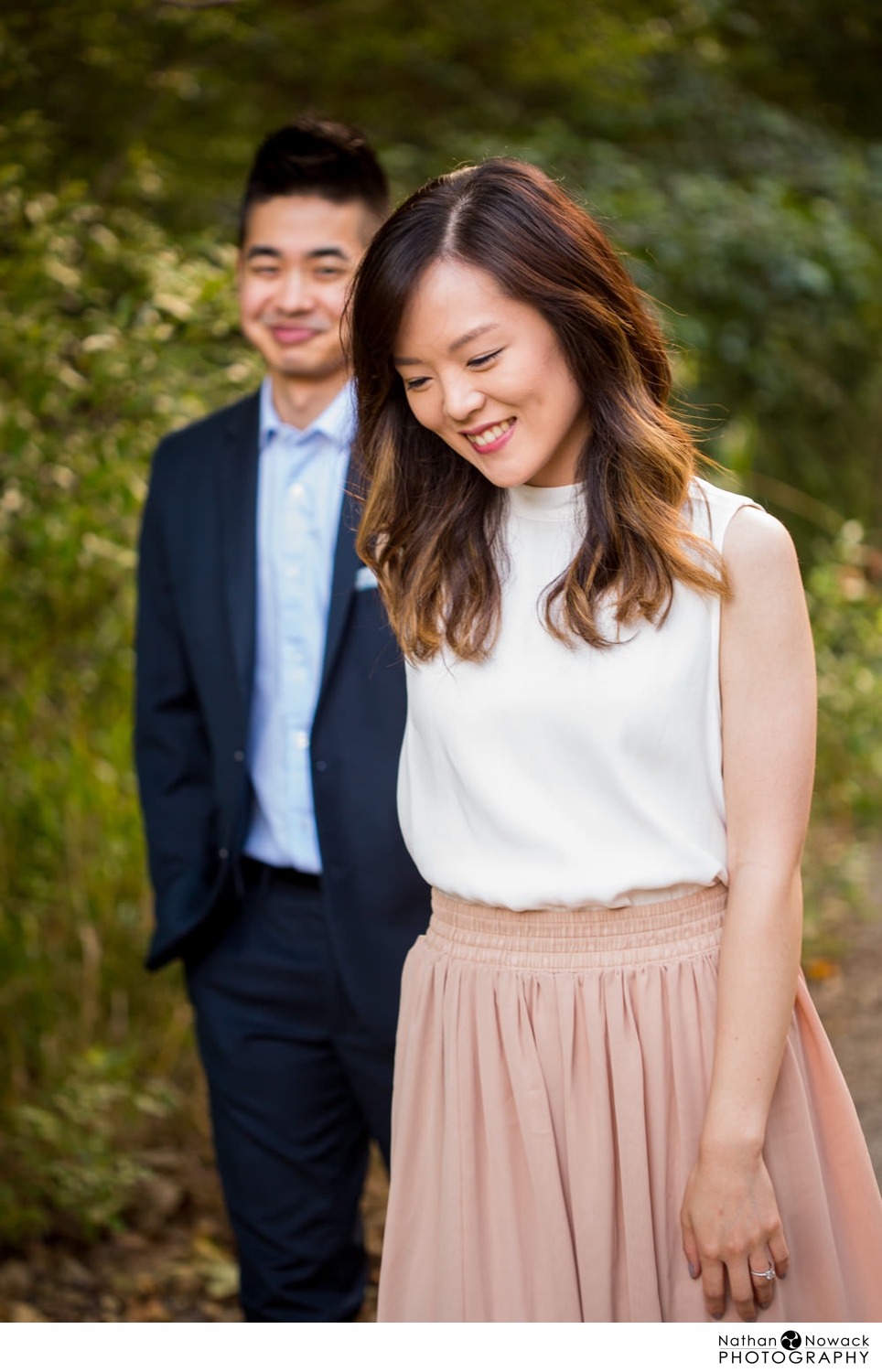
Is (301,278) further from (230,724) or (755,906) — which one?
(755,906)

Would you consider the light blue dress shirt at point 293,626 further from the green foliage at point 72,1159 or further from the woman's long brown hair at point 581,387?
the green foliage at point 72,1159

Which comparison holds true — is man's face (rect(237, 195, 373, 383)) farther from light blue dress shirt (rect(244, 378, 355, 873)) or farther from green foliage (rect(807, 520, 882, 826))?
green foliage (rect(807, 520, 882, 826))

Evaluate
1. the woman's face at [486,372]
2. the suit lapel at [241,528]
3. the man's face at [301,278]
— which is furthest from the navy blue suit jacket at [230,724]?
the woman's face at [486,372]

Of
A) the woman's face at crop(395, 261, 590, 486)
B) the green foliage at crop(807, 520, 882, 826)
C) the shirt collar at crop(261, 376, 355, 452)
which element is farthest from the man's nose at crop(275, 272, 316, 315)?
the green foliage at crop(807, 520, 882, 826)

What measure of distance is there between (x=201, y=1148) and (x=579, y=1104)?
216 centimetres

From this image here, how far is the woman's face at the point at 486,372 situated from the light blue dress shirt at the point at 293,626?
0.71 metres

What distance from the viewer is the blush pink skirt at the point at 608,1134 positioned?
156 cm

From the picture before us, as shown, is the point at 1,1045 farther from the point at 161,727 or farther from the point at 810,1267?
the point at 810,1267

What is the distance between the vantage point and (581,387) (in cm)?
161

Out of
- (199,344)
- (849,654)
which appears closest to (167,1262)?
(199,344)

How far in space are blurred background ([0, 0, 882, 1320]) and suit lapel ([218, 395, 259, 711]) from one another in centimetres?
47

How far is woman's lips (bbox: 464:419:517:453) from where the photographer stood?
1.57 metres

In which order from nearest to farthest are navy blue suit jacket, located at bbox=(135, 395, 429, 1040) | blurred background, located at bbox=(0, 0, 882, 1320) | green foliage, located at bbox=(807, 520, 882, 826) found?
navy blue suit jacket, located at bbox=(135, 395, 429, 1040), blurred background, located at bbox=(0, 0, 882, 1320), green foliage, located at bbox=(807, 520, 882, 826)

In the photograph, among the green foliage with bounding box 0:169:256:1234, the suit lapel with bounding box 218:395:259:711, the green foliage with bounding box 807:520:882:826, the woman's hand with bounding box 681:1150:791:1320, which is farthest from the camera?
the green foliage with bounding box 807:520:882:826
